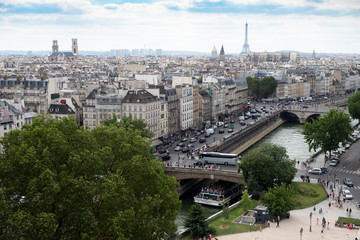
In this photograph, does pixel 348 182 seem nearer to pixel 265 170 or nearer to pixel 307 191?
pixel 307 191

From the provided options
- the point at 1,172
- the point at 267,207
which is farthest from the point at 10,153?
the point at 267,207

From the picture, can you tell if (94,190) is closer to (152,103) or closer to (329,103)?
(152,103)

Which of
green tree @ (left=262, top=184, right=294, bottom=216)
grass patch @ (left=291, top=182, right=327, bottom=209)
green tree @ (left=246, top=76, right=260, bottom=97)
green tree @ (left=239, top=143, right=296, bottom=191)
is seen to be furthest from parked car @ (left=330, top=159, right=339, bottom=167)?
green tree @ (left=246, top=76, right=260, bottom=97)

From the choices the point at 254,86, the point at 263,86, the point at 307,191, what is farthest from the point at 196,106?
the point at 263,86

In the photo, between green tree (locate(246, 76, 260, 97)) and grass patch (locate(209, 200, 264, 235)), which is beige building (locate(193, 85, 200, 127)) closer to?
grass patch (locate(209, 200, 264, 235))

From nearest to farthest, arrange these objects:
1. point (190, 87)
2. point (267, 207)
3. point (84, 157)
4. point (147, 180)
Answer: point (84, 157), point (147, 180), point (267, 207), point (190, 87)
